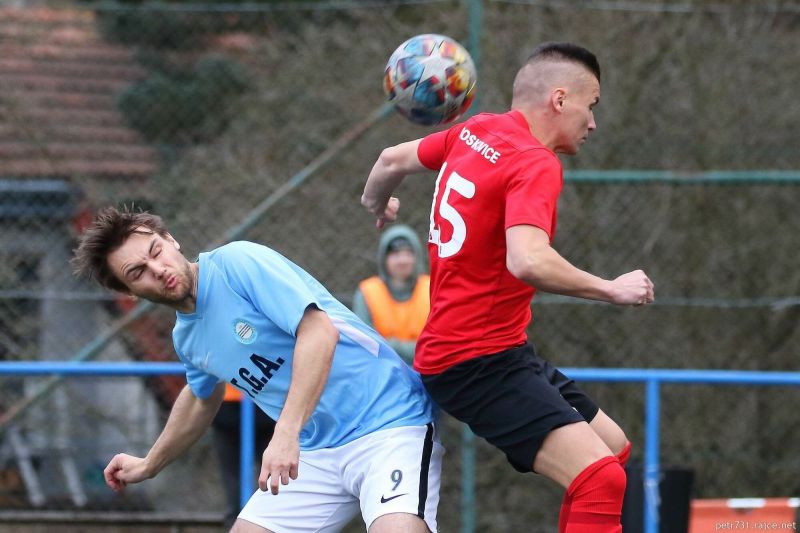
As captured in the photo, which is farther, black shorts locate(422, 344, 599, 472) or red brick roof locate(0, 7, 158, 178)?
red brick roof locate(0, 7, 158, 178)

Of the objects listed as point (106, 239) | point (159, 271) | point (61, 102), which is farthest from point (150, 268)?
point (61, 102)

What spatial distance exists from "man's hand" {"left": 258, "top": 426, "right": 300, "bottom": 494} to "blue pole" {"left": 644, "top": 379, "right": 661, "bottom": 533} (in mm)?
2749

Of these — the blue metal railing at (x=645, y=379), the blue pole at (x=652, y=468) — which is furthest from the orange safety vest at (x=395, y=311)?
the blue pole at (x=652, y=468)

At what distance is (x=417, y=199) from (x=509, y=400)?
3.41m

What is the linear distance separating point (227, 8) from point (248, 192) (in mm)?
1107

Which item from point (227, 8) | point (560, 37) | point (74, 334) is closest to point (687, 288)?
point (560, 37)

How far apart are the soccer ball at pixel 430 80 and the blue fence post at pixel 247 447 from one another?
93.0 inches

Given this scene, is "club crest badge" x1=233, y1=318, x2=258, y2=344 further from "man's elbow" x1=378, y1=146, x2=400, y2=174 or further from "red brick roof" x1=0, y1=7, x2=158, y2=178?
"red brick roof" x1=0, y1=7, x2=158, y2=178

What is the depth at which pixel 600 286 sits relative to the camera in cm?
374

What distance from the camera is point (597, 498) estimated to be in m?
3.94

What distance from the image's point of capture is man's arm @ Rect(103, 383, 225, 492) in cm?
436

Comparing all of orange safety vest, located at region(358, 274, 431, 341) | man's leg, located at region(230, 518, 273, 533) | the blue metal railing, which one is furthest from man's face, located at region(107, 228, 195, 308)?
orange safety vest, located at region(358, 274, 431, 341)

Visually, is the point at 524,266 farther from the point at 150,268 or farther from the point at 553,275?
the point at 150,268

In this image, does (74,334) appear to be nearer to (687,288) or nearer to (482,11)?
(482,11)
